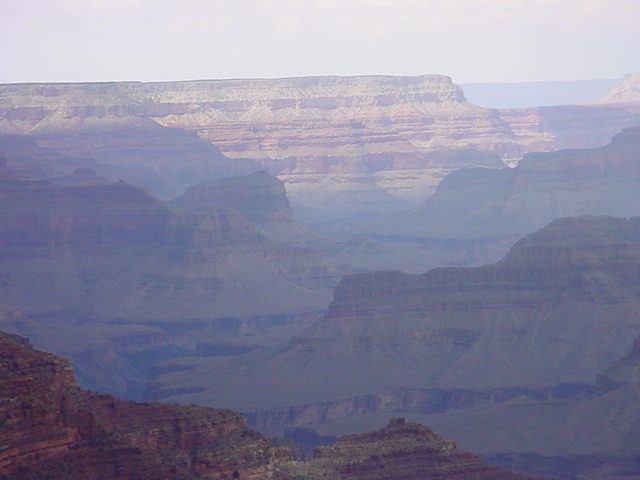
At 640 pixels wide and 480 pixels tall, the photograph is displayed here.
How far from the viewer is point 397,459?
66312 mm

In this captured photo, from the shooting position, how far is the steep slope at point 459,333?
120875 mm

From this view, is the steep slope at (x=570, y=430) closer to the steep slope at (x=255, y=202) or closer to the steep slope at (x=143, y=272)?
the steep slope at (x=143, y=272)

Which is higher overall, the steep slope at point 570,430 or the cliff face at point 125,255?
the cliff face at point 125,255

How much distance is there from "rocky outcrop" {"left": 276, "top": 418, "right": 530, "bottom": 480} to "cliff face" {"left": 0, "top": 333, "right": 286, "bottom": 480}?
282cm

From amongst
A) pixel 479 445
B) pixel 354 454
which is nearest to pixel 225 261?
pixel 479 445

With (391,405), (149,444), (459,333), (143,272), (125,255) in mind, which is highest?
(149,444)

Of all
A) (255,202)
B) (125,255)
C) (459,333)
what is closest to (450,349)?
(459,333)

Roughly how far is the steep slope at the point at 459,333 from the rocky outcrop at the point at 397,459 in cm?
4909

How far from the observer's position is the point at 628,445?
96.3 meters

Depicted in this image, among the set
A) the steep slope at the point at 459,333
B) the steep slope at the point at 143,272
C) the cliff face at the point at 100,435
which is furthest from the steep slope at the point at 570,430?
the steep slope at the point at 143,272

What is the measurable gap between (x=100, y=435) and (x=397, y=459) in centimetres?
1308

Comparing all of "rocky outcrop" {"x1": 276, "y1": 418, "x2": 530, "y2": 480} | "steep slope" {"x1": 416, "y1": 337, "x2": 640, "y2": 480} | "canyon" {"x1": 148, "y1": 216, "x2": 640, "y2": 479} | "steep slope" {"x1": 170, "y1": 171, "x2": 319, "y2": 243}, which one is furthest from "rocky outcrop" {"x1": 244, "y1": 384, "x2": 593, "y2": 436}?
"steep slope" {"x1": 170, "y1": 171, "x2": 319, "y2": 243}

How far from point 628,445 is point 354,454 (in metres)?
32.9

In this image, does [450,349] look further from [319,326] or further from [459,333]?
[319,326]
